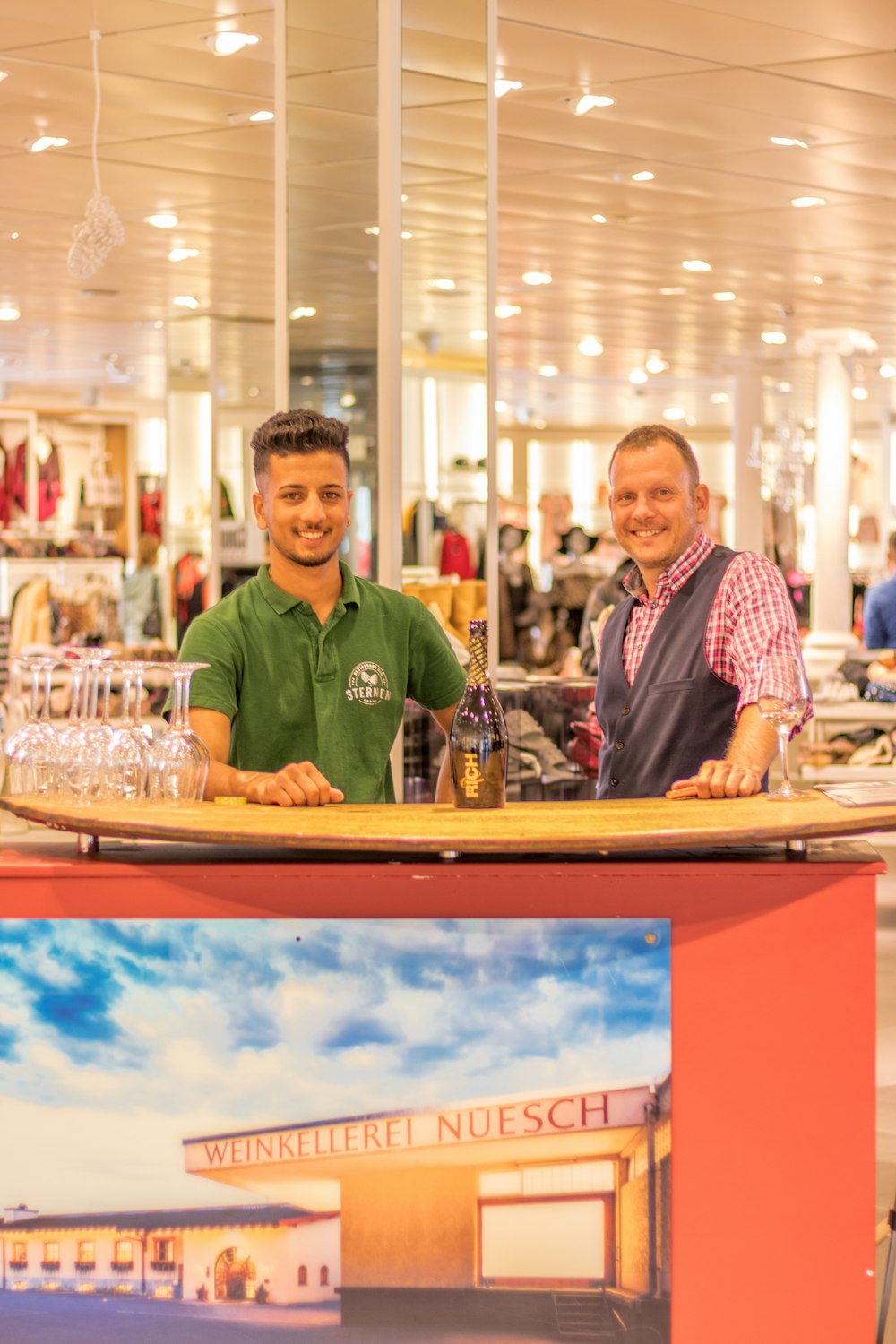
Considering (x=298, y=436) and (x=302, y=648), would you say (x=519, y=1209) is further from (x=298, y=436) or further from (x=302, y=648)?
(x=298, y=436)

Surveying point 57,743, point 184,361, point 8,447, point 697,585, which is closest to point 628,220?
point 184,361

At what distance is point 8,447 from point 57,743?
58.7 feet

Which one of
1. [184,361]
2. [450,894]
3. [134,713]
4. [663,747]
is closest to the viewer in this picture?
[450,894]

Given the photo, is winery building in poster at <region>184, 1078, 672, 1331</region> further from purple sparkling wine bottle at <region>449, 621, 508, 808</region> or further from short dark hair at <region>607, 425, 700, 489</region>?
short dark hair at <region>607, 425, 700, 489</region>

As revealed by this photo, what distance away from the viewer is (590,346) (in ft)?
54.2

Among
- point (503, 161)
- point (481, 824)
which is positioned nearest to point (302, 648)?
point (481, 824)

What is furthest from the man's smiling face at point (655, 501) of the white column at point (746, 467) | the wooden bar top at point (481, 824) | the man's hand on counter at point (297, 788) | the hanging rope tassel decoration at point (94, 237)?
the white column at point (746, 467)

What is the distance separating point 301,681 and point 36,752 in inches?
20.4

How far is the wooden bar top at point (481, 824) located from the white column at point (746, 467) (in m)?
14.9

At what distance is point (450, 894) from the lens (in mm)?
2514

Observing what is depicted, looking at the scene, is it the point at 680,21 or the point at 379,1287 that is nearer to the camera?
the point at 379,1287

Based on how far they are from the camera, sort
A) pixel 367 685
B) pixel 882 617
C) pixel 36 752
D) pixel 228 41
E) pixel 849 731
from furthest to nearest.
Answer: pixel 849 731
pixel 882 617
pixel 228 41
pixel 367 685
pixel 36 752

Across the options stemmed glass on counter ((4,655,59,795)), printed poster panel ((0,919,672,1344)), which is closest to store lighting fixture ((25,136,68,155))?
stemmed glass on counter ((4,655,59,795))

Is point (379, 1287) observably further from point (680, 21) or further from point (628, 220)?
point (628, 220)
